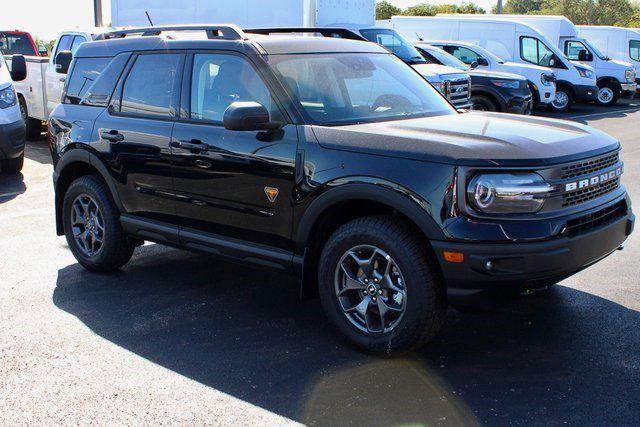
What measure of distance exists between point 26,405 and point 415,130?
8.32 feet

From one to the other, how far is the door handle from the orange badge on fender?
1.49 meters

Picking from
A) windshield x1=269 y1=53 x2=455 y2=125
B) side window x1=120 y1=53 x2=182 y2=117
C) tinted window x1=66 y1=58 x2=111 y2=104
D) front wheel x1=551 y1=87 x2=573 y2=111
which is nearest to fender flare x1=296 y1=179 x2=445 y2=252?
windshield x1=269 y1=53 x2=455 y2=125

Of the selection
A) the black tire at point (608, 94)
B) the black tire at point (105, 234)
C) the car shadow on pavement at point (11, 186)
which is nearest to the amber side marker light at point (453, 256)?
the black tire at point (105, 234)

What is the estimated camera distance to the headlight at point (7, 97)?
9817 mm

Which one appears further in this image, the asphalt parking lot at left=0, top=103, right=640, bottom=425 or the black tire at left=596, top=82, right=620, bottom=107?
the black tire at left=596, top=82, right=620, bottom=107

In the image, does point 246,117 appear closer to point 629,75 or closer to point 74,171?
point 74,171

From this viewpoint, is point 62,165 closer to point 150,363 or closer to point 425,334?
point 150,363

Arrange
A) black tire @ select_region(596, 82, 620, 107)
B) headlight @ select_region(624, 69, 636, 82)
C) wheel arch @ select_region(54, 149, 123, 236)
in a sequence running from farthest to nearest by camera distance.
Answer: black tire @ select_region(596, 82, 620, 107) < headlight @ select_region(624, 69, 636, 82) < wheel arch @ select_region(54, 149, 123, 236)

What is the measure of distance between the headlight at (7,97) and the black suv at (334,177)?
4.17 metres

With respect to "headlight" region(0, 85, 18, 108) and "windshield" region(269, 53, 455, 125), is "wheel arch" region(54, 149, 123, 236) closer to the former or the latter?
"windshield" region(269, 53, 455, 125)

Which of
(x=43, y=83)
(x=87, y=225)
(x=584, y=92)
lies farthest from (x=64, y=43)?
(x=584, y=92)

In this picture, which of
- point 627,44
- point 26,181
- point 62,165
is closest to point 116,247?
point 62,165

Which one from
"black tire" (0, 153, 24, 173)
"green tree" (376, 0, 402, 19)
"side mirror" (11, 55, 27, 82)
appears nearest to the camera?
"black tire" (0, 153, 24, 173)

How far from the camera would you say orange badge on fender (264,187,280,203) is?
4.60 meters
